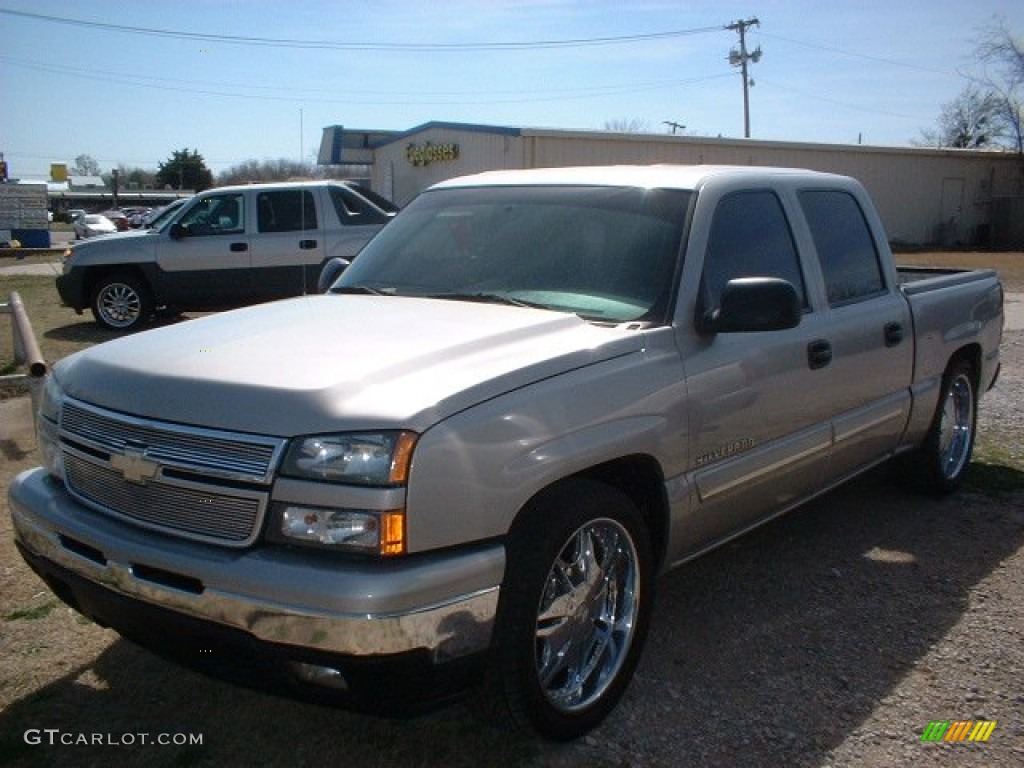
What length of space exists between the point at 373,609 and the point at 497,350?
97cm

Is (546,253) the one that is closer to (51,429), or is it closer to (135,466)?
(135,466)

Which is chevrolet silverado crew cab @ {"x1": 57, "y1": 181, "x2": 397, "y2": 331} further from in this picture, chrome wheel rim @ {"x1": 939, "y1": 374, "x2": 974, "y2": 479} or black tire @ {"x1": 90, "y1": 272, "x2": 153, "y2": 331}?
chrome wheel rim @ {"x1": 939, "y1": 374, "x2": 974, "y2": 479}

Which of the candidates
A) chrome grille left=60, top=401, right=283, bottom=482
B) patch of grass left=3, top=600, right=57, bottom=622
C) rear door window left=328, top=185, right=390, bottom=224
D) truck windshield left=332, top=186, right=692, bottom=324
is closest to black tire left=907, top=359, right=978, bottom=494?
truck windshield left=332, top=186, right=692, bottom=324

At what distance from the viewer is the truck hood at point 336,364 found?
8.66ft

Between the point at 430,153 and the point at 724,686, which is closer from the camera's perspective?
the point at 724,686

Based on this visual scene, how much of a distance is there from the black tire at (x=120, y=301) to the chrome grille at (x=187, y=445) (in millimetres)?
10625

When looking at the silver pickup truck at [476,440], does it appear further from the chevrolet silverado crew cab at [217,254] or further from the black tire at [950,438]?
the chevrolet silverado crew cab at [217,254]

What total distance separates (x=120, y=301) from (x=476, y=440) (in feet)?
38.0

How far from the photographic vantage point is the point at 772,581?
446 centimetres

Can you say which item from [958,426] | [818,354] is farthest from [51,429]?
[958,426]

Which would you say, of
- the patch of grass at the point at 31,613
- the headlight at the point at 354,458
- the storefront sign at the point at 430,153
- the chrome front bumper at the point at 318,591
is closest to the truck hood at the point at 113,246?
the patch of grass at the point at 31,613

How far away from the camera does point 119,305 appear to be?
12945 millimetres

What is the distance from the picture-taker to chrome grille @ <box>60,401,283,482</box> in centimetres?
261

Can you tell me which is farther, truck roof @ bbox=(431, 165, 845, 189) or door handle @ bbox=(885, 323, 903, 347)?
door handle @ bbox=(885, 323, 903, 347)
